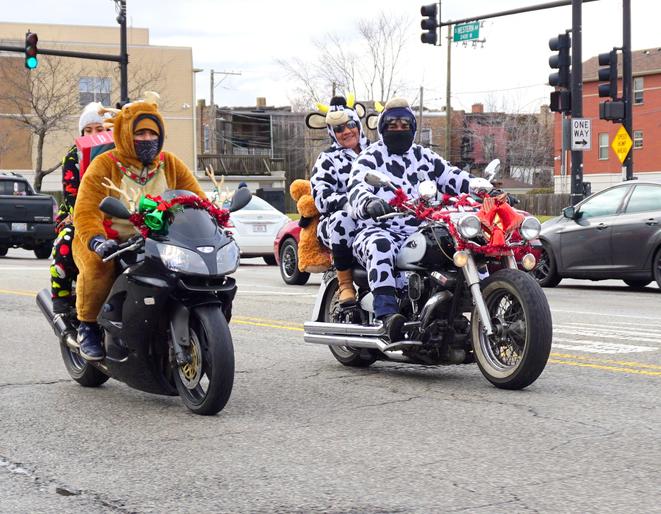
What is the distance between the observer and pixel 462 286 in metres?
7.19

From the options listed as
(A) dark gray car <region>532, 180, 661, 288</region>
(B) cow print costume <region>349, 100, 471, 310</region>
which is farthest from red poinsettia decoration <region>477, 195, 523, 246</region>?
(A) dark gray car <region>532, 180, 661, 288</region>

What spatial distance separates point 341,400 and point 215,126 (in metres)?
74.9

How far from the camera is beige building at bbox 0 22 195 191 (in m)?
56.4

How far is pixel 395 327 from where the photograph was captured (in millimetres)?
7367

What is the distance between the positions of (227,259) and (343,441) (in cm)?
122

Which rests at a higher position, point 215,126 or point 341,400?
point 215,126

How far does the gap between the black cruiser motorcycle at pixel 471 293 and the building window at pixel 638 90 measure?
61987 mm

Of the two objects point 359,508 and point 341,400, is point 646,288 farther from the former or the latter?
point 359,508

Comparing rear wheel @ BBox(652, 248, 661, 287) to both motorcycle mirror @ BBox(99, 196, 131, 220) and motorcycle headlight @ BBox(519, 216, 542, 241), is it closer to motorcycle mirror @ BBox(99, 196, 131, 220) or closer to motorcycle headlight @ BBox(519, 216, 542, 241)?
motorcycle headlight @ BBox(519, 216, 542, 241)

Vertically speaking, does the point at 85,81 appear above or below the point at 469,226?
above

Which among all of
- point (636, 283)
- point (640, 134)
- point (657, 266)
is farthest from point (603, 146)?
point (657, 266)

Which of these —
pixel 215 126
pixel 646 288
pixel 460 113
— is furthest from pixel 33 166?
pixel 646 288

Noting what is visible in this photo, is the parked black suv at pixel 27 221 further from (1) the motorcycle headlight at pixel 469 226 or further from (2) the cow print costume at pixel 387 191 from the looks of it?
(1) the motorcycle headlight at pixel 469 226

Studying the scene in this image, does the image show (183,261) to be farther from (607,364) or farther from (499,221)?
(607,364)
